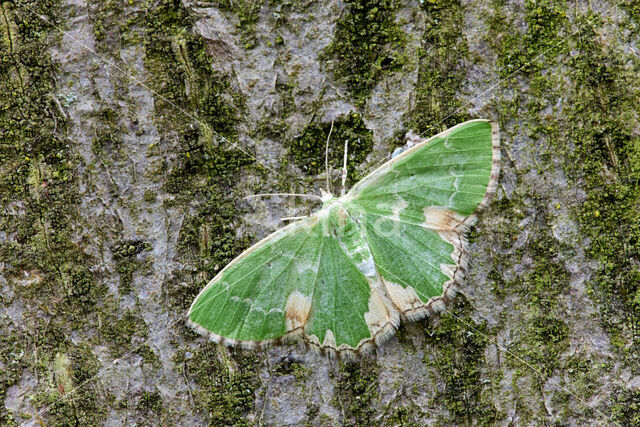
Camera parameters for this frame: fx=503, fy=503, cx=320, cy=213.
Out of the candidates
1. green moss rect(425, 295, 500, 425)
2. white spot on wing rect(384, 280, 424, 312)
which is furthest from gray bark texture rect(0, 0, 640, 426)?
white spot on wing rect(384, 280, 424, 312)

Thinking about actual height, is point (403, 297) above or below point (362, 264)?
below

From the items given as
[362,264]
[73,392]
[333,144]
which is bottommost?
[73,392]

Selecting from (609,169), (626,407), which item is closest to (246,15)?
(609,169)

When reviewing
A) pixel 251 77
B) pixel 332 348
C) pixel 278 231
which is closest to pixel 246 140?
pixel 251 77

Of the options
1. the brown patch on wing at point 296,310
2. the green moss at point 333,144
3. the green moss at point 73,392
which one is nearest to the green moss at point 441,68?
the green moss at point 333,144

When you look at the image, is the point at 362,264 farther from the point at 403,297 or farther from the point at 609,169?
the point at 609,169

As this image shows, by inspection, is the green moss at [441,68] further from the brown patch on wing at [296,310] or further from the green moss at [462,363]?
the brown patch on wing at [296,310]

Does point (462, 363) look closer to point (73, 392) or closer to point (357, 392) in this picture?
point (357, 392)
